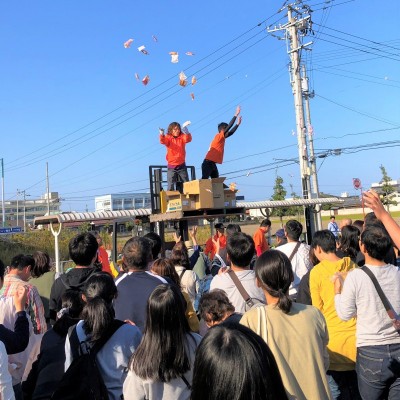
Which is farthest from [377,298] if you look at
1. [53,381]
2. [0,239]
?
[0,239]

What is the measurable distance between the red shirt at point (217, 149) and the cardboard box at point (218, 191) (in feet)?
3.09

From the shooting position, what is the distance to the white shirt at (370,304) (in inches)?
138

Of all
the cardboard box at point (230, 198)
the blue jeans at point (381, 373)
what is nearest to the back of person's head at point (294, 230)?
the blue jeans at point (381, 373)

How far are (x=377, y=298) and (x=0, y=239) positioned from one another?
1195 inches

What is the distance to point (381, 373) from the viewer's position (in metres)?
3.47

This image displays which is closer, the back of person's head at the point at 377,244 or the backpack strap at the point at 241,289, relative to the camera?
the back of person's head at the point at 377,244

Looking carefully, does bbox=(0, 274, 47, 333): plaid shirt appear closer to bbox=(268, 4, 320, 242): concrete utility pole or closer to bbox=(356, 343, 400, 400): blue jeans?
bbox=(356, 343, 400, 400): blue jeans

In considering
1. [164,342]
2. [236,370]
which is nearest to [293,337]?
[164,342]

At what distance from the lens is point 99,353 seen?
9.39ft

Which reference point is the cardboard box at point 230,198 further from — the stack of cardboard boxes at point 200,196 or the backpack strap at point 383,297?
the backpack strap at point 383,297

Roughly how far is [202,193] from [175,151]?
1496mm

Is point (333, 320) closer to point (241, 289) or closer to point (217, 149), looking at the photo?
point (241, 289)

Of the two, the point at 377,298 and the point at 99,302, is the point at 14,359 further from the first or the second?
the point at 377,298

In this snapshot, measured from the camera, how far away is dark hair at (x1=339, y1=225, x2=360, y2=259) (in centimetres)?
526
